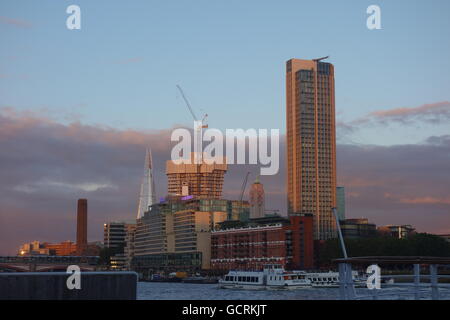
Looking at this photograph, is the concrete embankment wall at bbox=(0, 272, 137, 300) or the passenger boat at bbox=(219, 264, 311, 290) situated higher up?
the concrete embankment wall at bbox=(0, 272, 137, 300)

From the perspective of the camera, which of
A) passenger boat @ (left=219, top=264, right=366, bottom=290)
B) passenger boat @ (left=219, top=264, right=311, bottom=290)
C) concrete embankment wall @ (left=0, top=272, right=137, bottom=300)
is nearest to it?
concrete embankment wall @ (left=0, top=272, right=137, bottom=300)

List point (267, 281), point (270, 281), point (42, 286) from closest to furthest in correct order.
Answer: point (42, 286) → point (270, 281) → point (267, 281)

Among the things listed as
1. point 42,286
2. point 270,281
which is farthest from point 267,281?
point 42,286

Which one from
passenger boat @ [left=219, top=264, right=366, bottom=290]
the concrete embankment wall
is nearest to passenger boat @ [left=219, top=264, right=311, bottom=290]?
passenger boat @ [left=219, top=264, right=366, bottom=290]

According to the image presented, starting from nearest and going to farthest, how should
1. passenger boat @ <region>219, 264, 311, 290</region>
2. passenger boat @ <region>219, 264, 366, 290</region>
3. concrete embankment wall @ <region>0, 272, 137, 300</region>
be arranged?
concrete embankment wall @ <region>0, 272, 137, 300</region>, passenger boat @ <region>219, 264, 311, 290</region>, passenger boat @ <region>219, 264, 366, 290</region>

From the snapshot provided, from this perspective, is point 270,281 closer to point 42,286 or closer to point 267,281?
point 267,281

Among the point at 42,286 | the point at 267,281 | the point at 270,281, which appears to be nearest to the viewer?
the point at 42,286

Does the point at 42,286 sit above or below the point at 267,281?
above

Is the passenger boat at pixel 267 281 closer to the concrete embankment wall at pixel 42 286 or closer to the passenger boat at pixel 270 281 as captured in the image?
the passenger boat at pixel 270 281

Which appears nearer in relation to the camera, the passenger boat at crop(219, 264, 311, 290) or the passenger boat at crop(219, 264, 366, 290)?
the passenger boat at crop(219, 264, 311, 290)

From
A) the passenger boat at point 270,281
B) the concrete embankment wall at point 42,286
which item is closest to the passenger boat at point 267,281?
the passenger boat at point 270,281

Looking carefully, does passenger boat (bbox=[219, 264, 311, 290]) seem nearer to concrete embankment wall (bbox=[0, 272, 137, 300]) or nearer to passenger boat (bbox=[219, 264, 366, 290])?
passenger boat (bbox=[219, 264, 366, 290])
